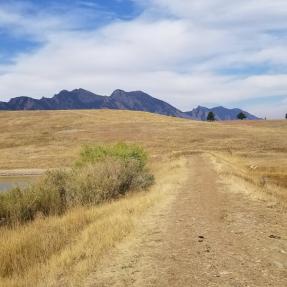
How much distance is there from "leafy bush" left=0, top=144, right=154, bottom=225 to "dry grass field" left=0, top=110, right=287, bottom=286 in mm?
1363

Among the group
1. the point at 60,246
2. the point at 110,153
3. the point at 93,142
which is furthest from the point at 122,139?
the point at 60,246

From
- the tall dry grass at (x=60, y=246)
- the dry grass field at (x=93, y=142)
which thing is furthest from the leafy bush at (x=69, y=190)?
the tall dry grass at (x=60, y=246)

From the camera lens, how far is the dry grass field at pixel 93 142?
10.9 metres

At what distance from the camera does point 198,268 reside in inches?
372

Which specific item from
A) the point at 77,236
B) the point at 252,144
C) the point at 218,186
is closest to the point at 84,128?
the point at 252,144

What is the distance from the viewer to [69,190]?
21672 mm

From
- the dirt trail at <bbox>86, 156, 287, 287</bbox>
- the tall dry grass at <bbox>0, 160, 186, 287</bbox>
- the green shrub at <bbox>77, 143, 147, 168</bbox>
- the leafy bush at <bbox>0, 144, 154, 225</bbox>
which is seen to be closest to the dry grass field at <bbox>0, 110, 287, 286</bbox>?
the tall dry grass at <bbox>0, 160, 186, 287</bbox>

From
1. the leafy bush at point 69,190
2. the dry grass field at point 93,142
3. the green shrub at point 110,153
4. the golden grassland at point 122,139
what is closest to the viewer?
the dry grass field at point 93,142

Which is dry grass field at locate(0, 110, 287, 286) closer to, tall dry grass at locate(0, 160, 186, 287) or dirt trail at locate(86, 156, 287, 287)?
tall dry grass at locate(0, 160, 186, 287)

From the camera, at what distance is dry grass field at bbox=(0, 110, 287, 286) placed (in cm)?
1093

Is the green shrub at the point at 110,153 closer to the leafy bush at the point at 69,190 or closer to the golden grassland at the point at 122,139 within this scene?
the leafy bush at the point at 69,190

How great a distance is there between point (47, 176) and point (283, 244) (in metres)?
13.6

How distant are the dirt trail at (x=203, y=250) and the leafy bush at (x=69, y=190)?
490 cm

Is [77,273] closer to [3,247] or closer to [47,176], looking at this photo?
[3,247]
